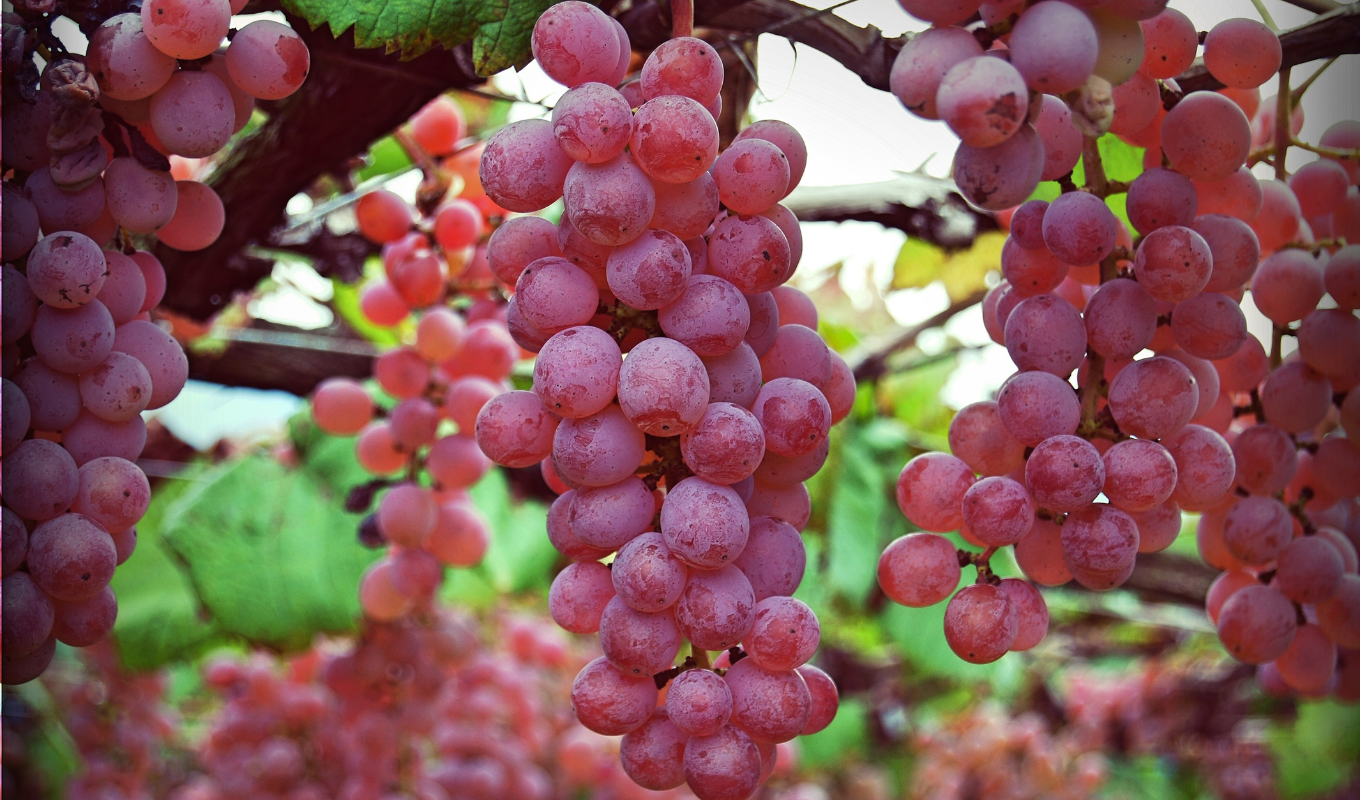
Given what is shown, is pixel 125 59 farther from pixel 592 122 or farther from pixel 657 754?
pixel 657 754

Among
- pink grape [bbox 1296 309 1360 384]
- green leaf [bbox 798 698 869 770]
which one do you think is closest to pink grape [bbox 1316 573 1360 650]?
pink grape [bbox 1296 309 1360 384]

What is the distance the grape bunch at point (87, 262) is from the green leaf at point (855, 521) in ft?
2.74

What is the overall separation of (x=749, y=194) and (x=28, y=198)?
310 mm

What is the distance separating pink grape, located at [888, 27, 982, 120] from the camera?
0.34 metres

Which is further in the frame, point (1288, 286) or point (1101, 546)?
point (1288, 286)

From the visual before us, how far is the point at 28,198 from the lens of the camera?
1.34 ft

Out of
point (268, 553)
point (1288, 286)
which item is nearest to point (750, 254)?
point (1288, 286)

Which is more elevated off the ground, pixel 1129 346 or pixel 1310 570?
pixel 1129 346

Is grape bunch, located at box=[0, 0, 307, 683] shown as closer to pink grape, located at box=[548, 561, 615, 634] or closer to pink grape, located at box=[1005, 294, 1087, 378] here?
pink grape, located at box=[548, 561, 615, 634]

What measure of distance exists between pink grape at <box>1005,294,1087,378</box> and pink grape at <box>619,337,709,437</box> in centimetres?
17

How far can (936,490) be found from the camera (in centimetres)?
46

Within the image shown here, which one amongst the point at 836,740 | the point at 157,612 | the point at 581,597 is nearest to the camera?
the point at 581,597

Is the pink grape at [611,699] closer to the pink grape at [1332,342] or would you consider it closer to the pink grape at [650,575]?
the pink grape at [650,575]

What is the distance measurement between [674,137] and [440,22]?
0.56 ft
